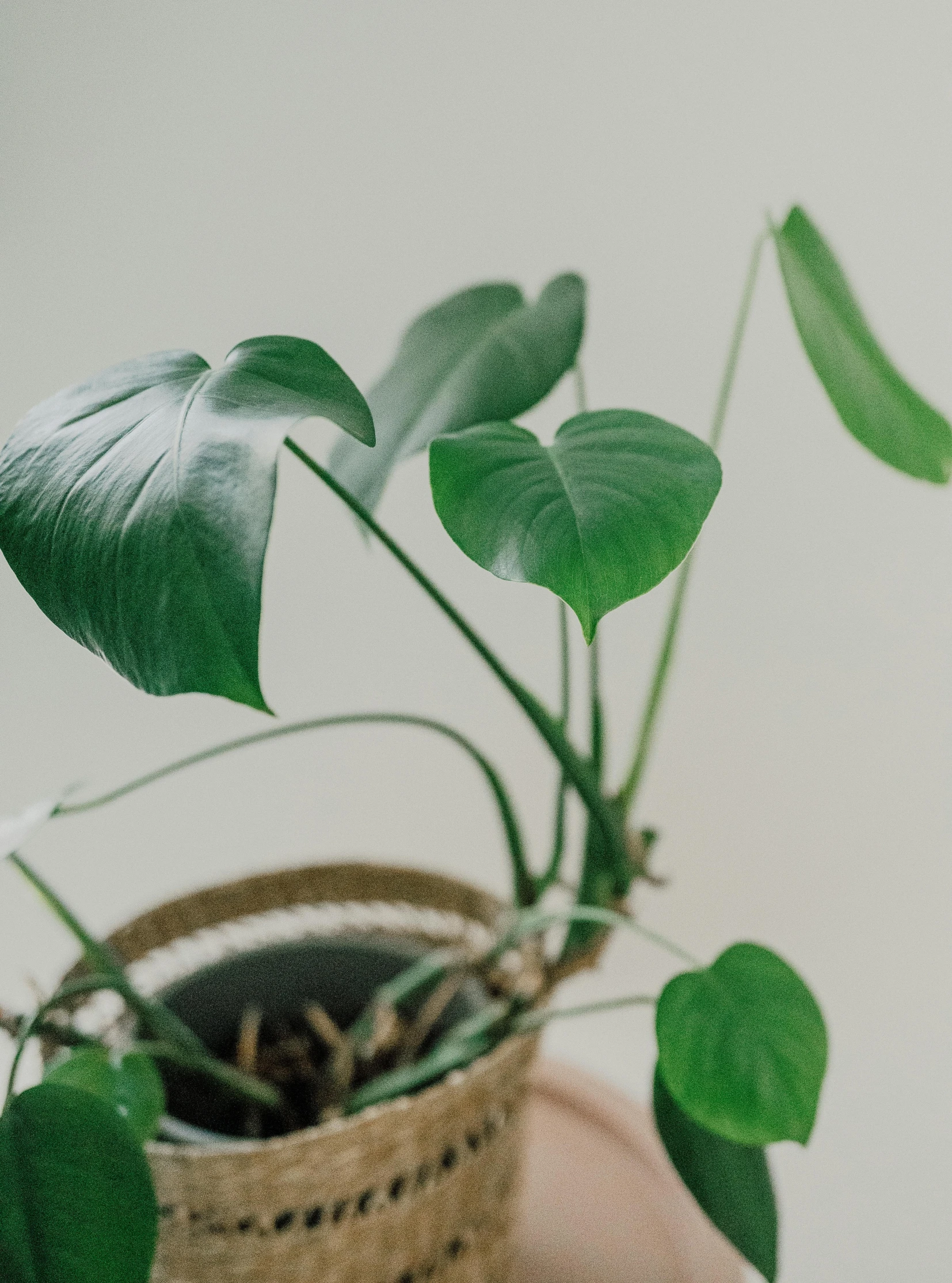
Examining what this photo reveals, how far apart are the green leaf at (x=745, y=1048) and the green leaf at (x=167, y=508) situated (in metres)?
0.31

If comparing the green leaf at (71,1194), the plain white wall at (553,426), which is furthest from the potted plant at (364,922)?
the plain white wall at (553,426)

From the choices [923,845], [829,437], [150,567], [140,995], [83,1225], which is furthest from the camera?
[923,845]

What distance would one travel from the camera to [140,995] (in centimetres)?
63

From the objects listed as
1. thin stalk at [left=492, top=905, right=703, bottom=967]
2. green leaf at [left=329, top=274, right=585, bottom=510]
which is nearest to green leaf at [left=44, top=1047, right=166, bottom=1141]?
thin stalk at [left=492, top=905, right=703, bottom=967]

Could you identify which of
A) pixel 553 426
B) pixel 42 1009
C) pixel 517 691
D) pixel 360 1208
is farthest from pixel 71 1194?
pixel 553 426

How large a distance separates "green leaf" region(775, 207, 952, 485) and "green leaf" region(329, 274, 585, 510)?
13cm

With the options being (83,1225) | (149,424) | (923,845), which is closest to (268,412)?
(149,424)

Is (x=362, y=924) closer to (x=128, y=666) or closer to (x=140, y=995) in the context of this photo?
(x=140, y=995)

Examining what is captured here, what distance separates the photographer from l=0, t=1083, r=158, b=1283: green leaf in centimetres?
46

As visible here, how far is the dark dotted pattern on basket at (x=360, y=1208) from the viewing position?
22.2 inches

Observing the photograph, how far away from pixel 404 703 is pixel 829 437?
499 mm

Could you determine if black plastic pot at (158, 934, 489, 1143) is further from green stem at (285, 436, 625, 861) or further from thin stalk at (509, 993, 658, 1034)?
green stem at (285, 436, 625, 861)

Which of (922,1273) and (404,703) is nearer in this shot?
(922,1273)

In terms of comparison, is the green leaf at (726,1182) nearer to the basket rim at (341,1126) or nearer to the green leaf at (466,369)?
the basket rim at (341,1126)
